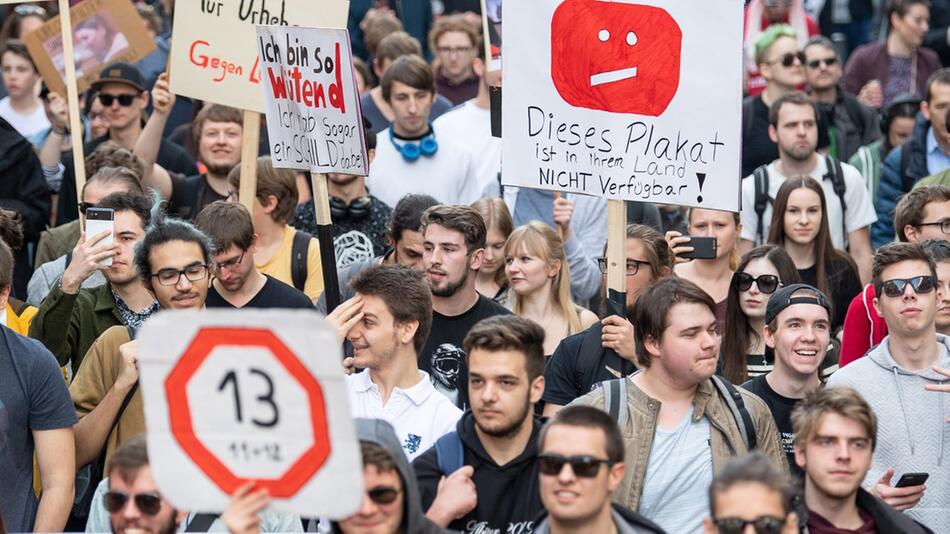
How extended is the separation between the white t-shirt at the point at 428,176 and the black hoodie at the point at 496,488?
4.74 meters

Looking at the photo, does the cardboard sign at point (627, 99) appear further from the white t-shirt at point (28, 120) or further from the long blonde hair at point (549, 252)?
the white t-shirt at point (28, 120)

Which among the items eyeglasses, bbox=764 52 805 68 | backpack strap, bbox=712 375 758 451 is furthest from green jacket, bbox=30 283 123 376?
eyeglasses, bbox=764 52 805 68

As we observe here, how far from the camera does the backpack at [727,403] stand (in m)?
6.43

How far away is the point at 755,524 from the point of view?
17.2 feet

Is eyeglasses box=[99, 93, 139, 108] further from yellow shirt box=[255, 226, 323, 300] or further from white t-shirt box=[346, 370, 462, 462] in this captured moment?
white t-shirt box=[346, 370, 462, 462]

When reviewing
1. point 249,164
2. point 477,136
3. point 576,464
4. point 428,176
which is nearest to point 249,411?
point 576,464

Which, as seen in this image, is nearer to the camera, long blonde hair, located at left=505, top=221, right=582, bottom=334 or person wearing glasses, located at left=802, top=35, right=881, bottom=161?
long blonde hair, located at left=505, top=221, right=582, bottom=334

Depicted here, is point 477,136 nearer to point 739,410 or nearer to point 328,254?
point 328,254

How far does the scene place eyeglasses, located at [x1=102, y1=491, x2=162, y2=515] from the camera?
552 cm

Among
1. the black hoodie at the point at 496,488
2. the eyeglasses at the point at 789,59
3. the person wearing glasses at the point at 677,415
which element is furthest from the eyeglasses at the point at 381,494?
the eyeglasses at the point at 789,59

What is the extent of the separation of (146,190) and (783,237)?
11.9 ft

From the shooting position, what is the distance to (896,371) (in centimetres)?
706

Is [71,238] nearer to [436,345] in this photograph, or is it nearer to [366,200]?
[366,200]

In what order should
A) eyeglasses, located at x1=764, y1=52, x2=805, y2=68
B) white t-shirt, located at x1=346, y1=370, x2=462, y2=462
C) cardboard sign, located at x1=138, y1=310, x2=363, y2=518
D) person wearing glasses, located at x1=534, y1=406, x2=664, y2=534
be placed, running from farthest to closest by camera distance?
eyeglasses, located at x1=764, y1=52, x2=805, y2=68, white t-shirt, located at x1=346, y1=370, x2=462, y2=462, person wearing glasses, located at x1=534, y1=406, x2=664, y2=534, cardboard sign, located at x1=138, y1=310, x2=363, y2=518
